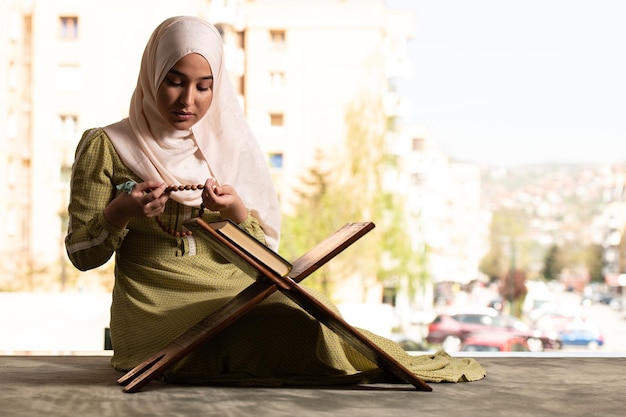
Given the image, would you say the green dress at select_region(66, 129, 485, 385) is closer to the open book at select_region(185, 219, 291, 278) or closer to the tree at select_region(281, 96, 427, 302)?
the open book at select_region(185, 219, 291, 278)

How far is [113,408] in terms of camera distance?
2096mm

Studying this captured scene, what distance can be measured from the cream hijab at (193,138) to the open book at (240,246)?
0.39 meters

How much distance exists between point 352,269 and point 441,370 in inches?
1047

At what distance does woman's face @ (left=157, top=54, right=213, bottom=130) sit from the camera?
2.54 meters

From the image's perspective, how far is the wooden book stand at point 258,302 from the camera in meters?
2.25

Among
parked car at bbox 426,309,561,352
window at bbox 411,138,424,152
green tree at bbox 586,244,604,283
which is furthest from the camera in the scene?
green tree at bbox 586,244,604,283

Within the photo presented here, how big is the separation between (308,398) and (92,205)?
709mm

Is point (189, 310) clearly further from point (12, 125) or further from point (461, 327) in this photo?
point (461, 327)

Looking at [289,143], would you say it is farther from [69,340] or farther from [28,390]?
[28,390]

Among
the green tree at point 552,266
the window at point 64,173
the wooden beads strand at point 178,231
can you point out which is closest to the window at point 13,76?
the window at point 64,173

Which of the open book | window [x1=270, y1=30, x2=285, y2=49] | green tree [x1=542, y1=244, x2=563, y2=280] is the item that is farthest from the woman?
green tree [x1=542, y1=244, x2=563, y2=280]

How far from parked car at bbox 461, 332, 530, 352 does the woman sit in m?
26.0

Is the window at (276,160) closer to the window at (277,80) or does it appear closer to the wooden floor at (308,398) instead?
the window at (277,80)

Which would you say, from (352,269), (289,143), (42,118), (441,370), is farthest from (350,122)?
(441,370)
